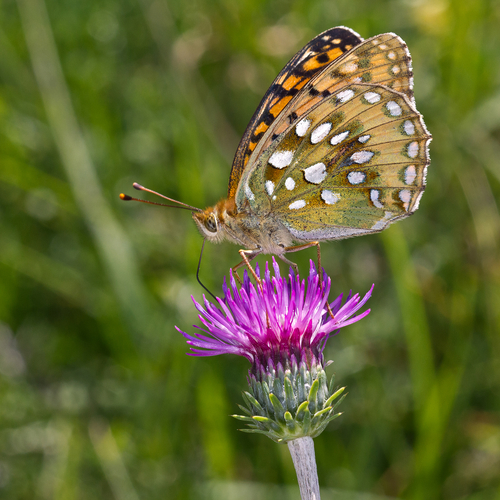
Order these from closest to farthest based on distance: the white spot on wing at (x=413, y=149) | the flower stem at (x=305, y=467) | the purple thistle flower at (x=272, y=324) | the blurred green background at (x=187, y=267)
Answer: the flower stem at (x=305, y=467), the purple thistle flower at (x=272, y=324), the white spot on wing at (x=413, y=149), the blurred green background at (x=187, y=267)

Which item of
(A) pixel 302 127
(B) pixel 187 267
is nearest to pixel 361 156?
(A) pixel 302 127

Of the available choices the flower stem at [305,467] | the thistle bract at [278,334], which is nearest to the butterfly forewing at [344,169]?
the thistle bract at [278,334]

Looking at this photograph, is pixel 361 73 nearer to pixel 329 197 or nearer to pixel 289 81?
pixel 289 81

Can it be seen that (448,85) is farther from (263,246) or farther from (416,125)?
(263,246)

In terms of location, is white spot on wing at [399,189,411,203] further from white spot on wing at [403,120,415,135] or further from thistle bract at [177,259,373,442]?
thistle bract at [177,259,373,442]

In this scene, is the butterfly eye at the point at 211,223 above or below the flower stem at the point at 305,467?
above

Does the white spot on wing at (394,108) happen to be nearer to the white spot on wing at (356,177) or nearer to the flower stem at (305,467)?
the white spot on wing at (356,177)
